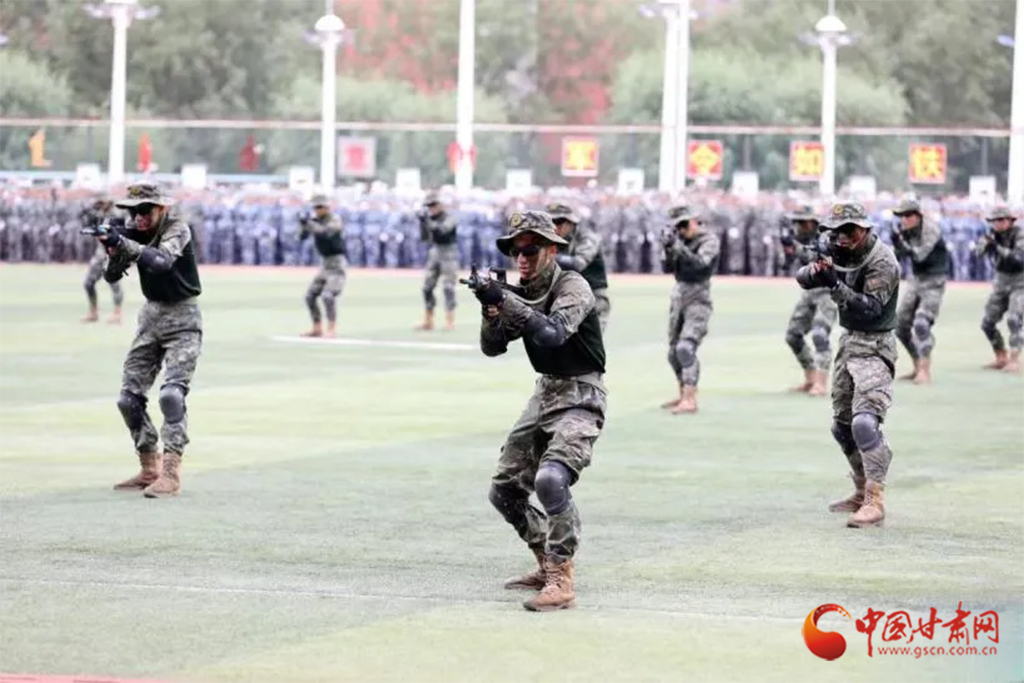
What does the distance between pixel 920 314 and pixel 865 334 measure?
10.7 meters

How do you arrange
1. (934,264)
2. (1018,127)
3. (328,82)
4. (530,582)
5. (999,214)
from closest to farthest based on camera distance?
(530,582), (934,264), (999,214), (1018,127), (328,82)

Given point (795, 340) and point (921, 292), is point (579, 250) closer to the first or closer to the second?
point (795, 340)

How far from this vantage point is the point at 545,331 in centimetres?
1104

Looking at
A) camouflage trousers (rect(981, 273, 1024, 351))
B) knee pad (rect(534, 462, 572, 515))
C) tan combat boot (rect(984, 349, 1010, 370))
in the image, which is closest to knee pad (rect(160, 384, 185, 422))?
knee pad (rect(534, 462, 572, 515))

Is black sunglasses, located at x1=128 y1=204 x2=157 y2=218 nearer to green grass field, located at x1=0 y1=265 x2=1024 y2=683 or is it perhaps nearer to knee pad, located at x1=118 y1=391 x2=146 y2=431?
knee pad, located at x1=118 y1=391 x2=146 y2=431

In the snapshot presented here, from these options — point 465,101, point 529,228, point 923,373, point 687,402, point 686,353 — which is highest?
point 465,101

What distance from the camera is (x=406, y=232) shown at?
5169 centimetres

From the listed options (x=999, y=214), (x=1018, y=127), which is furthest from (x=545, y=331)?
(x=1018, y=127)

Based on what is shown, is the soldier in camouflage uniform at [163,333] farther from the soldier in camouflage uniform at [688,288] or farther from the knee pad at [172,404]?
the soldier in camouflage uniform at [688,288]

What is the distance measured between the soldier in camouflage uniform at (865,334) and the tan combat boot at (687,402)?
7.01m

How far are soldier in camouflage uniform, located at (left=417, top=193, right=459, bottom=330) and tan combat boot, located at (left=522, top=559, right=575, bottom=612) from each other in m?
20.8

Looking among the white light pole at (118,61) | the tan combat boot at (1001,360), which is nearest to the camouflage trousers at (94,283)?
the tan combat boot at (1001,360)

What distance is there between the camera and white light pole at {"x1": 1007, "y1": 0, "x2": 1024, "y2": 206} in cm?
5756

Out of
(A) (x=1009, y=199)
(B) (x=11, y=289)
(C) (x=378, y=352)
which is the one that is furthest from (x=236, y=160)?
(C) (x=378, y=352)
